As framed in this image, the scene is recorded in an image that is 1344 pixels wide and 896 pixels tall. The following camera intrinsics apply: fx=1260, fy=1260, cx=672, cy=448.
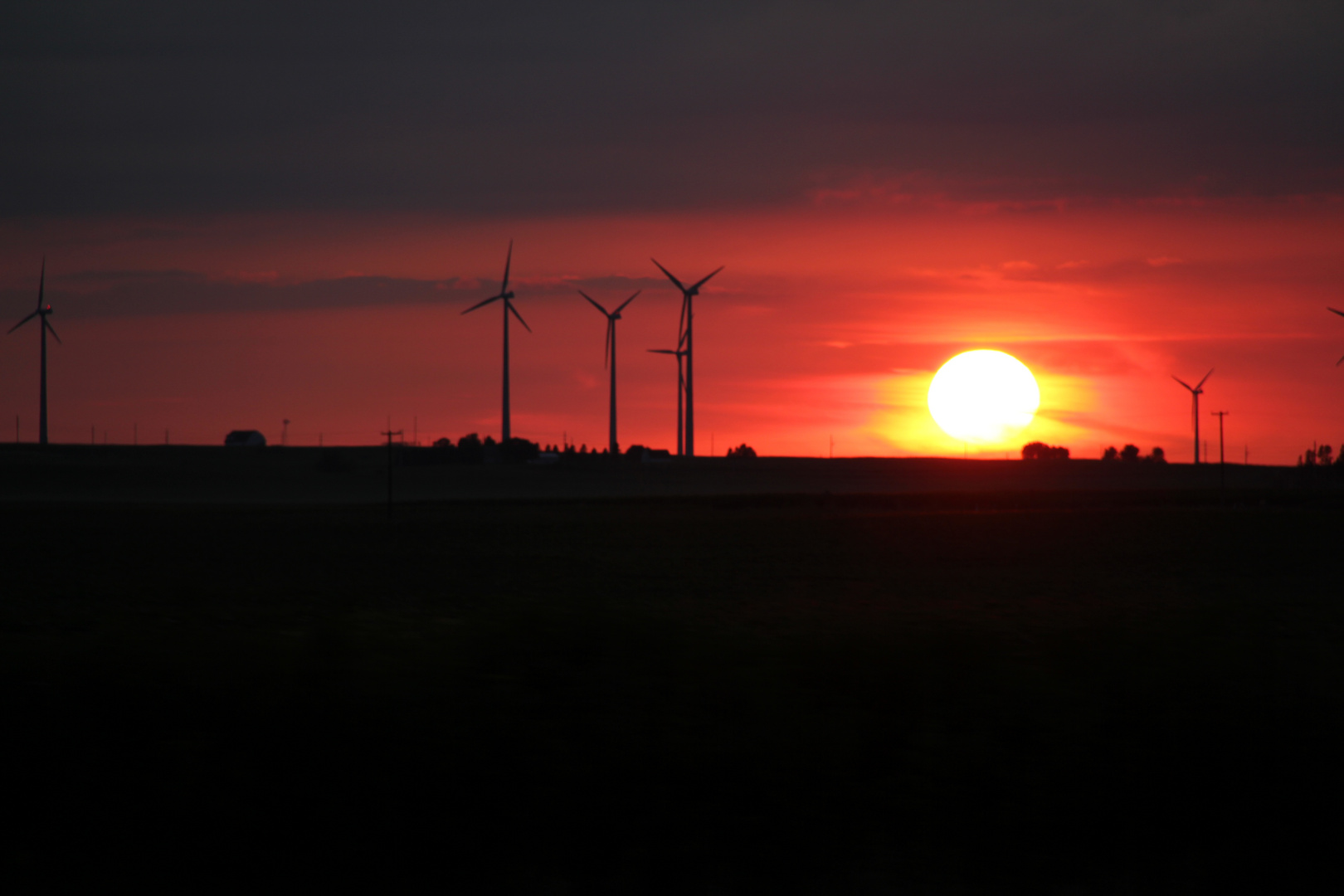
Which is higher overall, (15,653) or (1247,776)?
(15,653)

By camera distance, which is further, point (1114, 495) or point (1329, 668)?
point (1114, 495)

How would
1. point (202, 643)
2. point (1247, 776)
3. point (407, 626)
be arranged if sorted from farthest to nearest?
point (407, 626), point (202, 643), point (1247, 776)

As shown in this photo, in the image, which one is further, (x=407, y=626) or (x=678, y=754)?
(x=407, y=626)

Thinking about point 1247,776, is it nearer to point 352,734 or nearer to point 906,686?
point 906,686

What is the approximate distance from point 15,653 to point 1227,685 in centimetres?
780

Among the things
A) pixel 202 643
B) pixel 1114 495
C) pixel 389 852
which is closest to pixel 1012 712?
pixel 389 852

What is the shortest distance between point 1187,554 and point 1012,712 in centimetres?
6727

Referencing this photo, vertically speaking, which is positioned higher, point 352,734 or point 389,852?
point 352,734

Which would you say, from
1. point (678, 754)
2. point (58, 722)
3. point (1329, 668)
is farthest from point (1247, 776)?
point (58, 722)

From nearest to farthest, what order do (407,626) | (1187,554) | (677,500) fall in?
(407,626)
(1187,554)
(677,500)

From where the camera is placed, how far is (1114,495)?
429ft

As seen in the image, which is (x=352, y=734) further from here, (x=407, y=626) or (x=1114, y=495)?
(x=1114, y=495)

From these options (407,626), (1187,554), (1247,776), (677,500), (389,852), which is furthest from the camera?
(677,500)

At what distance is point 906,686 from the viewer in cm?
803
